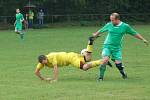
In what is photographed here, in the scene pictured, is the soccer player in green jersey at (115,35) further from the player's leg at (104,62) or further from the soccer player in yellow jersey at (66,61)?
the soccer player in yellow jersey at (66,61)

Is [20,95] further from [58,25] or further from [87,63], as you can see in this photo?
[58,25]

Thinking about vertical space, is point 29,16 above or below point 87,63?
below

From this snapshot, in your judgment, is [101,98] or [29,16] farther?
[29,16]

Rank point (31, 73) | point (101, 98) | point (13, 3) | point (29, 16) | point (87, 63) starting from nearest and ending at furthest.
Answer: point (101, 98) < point (87, 63) < point (31, 73) < point (29, 16) < point (13, 3)

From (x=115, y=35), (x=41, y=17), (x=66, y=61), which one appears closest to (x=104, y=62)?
(x=115, y=35)

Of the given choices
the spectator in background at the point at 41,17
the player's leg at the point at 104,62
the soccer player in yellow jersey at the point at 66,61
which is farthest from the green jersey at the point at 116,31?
the spectator in background at the point at 41,17

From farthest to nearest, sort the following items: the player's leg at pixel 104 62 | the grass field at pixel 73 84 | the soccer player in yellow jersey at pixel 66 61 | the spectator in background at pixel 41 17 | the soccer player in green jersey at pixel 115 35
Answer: the spectator in background at pixel 41 17 < the soccer player in green jersey at pixel 115 35 < the player's leg at pixel 104 62 < the soccer player in yellow jersey at pixel 66 61 < the grass field at pixel 73 84

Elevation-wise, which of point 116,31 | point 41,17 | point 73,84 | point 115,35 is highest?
point 116,31

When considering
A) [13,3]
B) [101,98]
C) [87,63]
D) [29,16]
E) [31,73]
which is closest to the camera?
[101,98]

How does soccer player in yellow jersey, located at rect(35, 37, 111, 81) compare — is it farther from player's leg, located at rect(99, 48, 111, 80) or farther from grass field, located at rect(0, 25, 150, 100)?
grass field, located at rect(0, 25, 150, 100)

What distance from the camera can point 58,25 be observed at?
62.6m

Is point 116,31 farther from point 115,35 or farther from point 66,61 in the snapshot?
point 66,61

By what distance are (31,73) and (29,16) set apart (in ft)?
145

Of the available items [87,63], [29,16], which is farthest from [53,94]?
[29,16]
